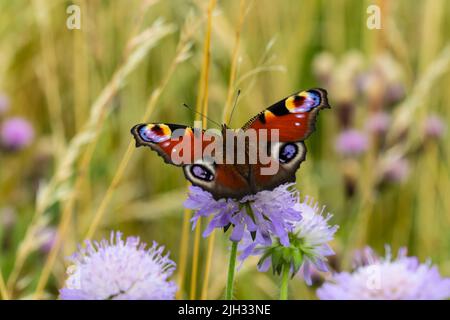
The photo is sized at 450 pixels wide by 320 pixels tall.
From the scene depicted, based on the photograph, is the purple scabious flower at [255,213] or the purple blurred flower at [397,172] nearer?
the purple scabious flower at [255,213]

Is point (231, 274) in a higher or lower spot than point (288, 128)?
lower

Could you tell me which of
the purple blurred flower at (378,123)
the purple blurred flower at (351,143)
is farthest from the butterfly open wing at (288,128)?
the purple blurred flower at (351,143)

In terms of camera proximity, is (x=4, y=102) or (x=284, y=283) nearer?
(x=284, y=283)

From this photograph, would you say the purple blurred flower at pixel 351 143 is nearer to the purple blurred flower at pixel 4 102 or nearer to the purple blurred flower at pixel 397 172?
the purple blurred flower at pixel 397 172

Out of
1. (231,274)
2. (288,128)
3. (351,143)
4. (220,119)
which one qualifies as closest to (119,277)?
(231,274)

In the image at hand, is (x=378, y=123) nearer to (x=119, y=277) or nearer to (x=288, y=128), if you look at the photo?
(x=288, y=128)

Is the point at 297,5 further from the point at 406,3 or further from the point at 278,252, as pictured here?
the point at 278,252
